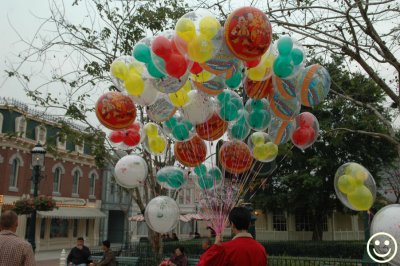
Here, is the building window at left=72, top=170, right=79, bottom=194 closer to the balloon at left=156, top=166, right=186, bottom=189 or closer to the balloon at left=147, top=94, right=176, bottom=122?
the balloon at left=156, top=166, right=186, bottom=189

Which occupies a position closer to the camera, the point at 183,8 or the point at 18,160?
the point at 183,8

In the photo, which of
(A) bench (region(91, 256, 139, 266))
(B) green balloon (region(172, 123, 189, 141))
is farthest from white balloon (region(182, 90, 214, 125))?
(A) bench (region(91, 256, 139, 266))

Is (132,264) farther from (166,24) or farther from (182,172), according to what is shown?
(166,24)

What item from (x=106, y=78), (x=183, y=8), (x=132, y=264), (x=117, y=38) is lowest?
(x=132, y=264)

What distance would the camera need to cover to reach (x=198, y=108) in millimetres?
6352

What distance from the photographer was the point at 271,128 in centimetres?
701

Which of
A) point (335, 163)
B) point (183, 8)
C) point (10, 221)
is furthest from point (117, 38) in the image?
point (335, 163)

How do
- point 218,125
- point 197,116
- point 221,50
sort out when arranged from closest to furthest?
point 221,50 → point 197,116 → point 218,125

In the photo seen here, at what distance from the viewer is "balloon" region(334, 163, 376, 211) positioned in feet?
18.2

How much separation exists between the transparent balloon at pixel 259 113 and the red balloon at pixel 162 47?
183 centimetres

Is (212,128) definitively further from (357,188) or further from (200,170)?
(357,188)

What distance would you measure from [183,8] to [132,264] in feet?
24.2

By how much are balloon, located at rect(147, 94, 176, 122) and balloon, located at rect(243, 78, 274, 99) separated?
1.25 meters

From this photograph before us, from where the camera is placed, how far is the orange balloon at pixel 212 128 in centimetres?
678
